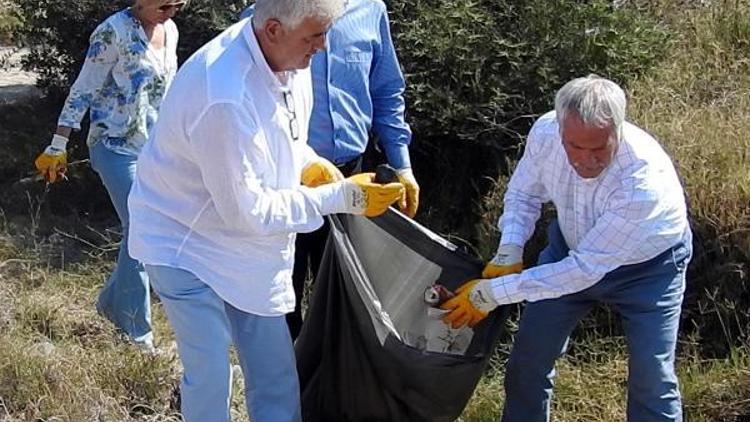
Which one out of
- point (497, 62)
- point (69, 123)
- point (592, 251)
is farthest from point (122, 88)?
point (497, 62)

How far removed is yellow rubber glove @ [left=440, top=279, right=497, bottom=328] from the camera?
3.32 m

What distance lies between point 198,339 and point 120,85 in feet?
4.68

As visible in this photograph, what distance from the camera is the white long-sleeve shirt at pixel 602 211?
10.1ft

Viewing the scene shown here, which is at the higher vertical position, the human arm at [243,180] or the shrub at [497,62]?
the human arm at [243,180]

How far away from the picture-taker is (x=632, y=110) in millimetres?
5285

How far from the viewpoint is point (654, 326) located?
3.27 meters

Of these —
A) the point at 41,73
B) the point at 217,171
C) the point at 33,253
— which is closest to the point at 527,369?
the point at 217,171

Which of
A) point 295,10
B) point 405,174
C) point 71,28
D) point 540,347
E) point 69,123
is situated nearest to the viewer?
point 295,10

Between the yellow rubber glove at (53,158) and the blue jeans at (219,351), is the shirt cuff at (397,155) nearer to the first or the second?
the blue jeans at (219,351)

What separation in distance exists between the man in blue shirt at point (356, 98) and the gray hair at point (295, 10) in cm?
85

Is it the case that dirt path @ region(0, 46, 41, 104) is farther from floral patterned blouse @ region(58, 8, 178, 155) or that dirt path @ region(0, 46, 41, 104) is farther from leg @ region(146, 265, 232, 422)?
leg @ region(146, 265, 232, 422)

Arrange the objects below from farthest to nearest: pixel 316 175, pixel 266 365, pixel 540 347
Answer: pixel 540 347, pixel 316 175, pixel 266 365

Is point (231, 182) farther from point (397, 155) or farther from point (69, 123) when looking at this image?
point (69, 123)

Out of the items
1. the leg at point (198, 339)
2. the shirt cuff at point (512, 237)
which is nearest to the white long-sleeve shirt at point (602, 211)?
the shirt cuff at point (512, 237)
